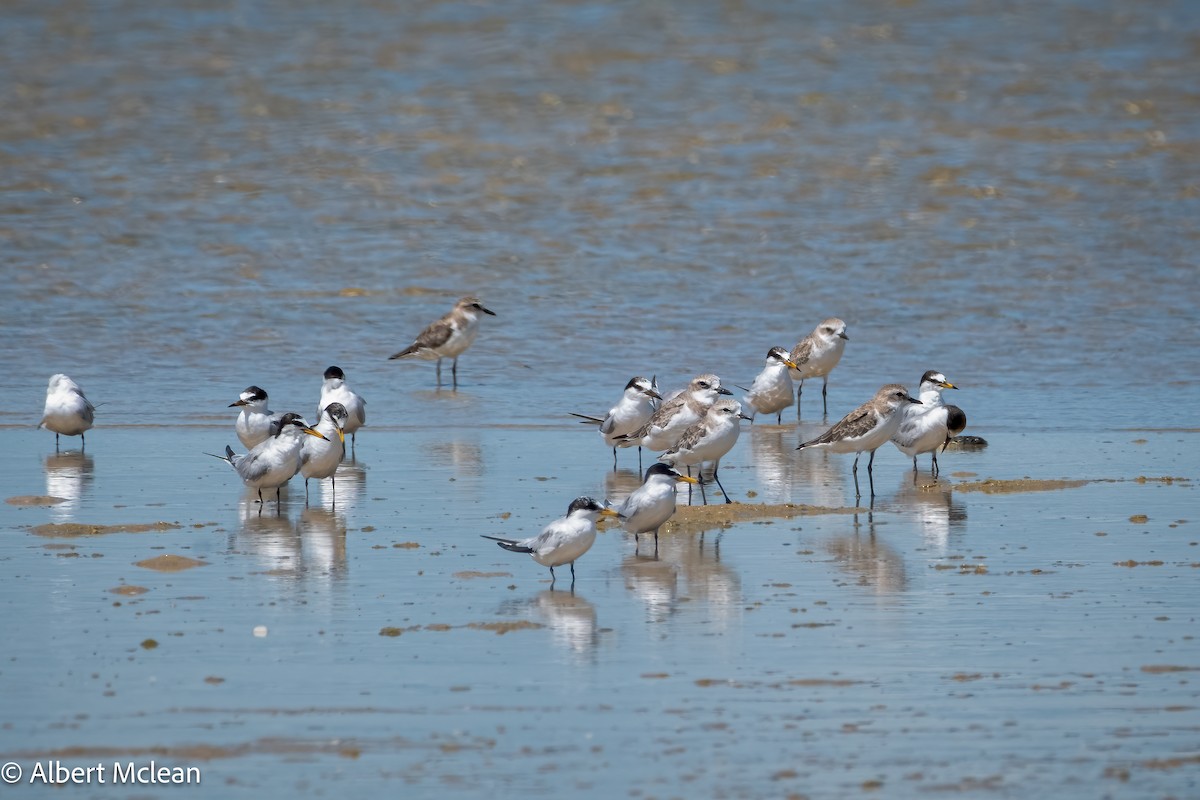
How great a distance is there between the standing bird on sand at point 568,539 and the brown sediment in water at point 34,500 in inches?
151

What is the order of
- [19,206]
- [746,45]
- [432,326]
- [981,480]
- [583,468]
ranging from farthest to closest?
[746,45] < [19,206] < [432,326] < [583,468] < [981,480]

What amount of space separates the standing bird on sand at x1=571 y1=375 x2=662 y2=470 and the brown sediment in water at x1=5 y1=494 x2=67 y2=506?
13.4ft

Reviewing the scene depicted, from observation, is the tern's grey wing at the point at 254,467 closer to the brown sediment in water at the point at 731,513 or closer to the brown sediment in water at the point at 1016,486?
the brown sediment in water at the point at 731,513

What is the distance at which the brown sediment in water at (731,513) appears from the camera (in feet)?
36.4

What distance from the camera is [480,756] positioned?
21.5ft

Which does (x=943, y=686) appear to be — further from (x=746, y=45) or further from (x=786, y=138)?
(x=746, y=45)

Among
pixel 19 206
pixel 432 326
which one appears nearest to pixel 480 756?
pixel 432 326

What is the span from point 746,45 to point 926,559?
29.0 m

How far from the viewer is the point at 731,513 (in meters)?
11.3

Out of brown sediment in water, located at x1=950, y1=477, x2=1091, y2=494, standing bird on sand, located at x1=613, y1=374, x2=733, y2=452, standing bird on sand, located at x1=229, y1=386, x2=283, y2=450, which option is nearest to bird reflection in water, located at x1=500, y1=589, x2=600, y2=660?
standing bird on sand, located at x1=613, y1=374, x2=733, y2=452

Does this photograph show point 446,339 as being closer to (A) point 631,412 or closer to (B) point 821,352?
(B) point 821,352

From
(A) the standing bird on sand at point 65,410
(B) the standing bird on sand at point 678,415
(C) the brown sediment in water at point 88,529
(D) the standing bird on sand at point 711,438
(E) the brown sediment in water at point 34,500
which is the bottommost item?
(C) the brown sediment in water at point 88,529

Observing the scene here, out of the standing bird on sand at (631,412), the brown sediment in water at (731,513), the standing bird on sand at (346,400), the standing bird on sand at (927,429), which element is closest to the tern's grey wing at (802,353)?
the standing bird on sand at (631,412)

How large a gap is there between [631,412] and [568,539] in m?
4.32
